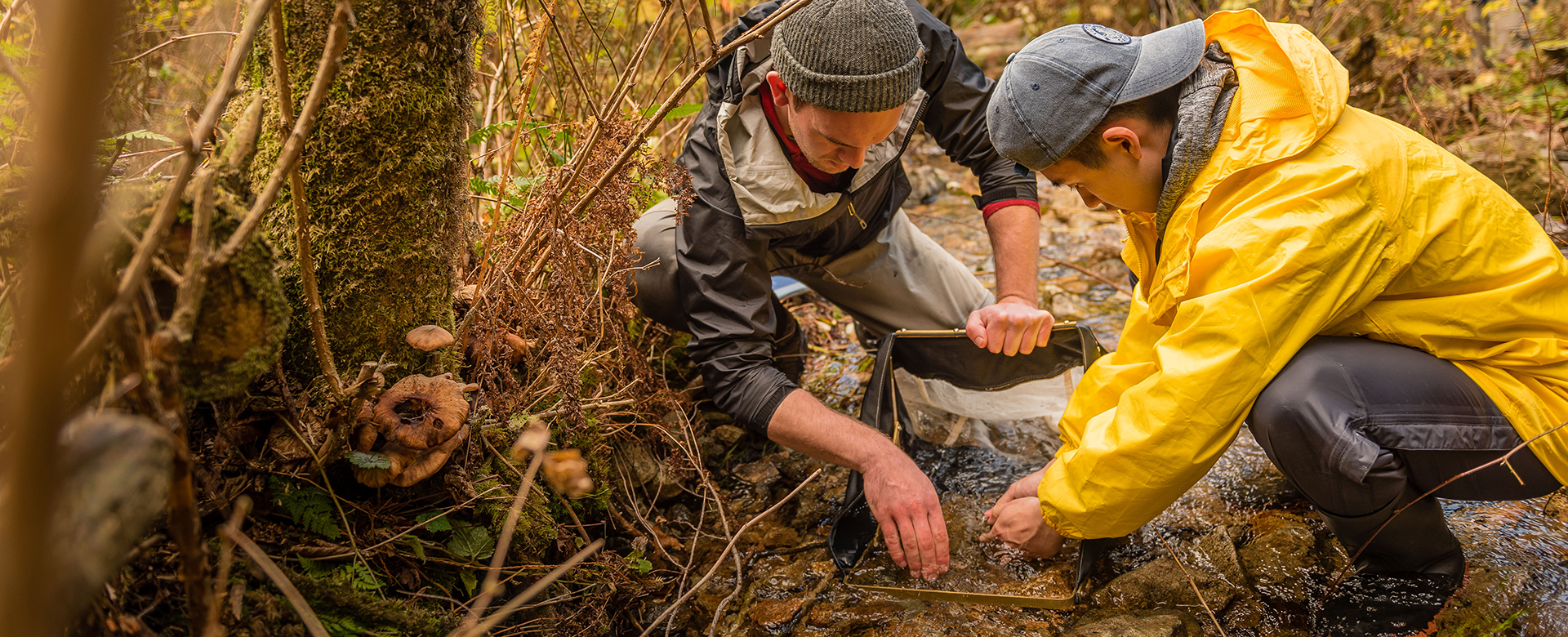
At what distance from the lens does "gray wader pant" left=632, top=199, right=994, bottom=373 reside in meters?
3.04

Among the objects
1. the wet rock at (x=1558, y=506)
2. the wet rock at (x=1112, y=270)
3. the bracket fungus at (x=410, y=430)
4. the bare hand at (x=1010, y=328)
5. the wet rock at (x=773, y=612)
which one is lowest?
the wet rock at (x=1112, y=270)

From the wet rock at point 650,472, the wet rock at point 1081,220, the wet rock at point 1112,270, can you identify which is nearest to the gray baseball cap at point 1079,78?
the wet rock at point 650,472

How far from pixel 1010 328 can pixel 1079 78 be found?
0.87m

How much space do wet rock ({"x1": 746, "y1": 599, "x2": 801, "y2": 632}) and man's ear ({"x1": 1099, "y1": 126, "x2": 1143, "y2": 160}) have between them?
1.39 metres

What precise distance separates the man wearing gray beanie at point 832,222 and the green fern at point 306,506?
110 cm

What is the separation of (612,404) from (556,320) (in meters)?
0.28

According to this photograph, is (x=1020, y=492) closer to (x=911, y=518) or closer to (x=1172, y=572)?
(x=911, y=518)

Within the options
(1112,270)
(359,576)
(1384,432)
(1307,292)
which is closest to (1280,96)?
(1307,292)

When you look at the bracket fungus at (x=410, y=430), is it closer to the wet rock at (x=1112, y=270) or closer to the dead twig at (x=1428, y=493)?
the dead twig at (x=1428, y=493)

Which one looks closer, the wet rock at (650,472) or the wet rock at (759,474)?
the wet rock at (650,472)

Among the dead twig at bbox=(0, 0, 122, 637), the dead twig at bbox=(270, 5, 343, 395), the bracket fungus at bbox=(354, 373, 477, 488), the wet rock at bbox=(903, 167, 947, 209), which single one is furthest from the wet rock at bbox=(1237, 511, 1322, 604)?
the wet rock at bbox=(903, 167, 947, 209)

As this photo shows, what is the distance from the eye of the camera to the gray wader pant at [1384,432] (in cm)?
166

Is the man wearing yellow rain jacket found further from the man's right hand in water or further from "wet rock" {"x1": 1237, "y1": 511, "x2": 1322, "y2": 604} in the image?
the man's right hand in water

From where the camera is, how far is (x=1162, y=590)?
6.91ft
